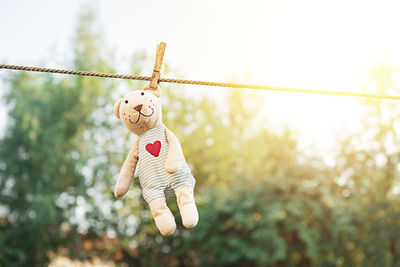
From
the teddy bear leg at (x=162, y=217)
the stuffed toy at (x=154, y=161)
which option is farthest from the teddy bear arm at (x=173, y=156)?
the teddy bear leg at (x=162, y=217)

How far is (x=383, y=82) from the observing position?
665 cm

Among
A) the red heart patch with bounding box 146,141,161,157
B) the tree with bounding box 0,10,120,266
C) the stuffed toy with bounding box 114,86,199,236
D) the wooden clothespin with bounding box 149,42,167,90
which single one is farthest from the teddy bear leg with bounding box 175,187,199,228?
the tree with bounding box 0,10,120,266

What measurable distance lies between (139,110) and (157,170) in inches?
8.5

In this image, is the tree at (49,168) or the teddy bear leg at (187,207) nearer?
the teddy bear leg at (187,207)

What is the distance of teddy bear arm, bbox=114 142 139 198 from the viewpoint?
142 cm

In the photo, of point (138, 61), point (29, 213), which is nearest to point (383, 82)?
point (138, 61)

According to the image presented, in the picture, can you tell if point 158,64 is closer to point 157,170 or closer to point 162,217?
point 157,170

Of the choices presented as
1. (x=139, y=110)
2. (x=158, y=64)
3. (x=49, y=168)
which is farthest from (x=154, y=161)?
(x=49, y=168)

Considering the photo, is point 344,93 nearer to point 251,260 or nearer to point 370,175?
point 370,175

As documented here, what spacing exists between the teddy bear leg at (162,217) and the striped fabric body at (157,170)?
0.03 meters

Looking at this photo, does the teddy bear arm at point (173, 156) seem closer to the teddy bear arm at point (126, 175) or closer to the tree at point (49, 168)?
the teddy bear arm at point (126, 175)

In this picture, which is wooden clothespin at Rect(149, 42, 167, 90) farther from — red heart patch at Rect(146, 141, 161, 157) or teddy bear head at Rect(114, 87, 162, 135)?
red heart patch at Rect(146, 141, 161, 157)

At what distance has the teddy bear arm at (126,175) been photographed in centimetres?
142

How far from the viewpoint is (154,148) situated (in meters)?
1.42
